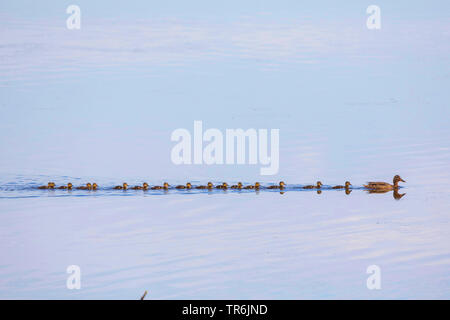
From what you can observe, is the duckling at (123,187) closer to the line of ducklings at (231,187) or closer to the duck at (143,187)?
the line of ducklings at (231,187)

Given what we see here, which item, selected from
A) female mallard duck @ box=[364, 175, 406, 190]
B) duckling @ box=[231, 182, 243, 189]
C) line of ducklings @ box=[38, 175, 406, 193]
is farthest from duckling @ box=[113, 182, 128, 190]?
female mallard duck @ box=[364, 175, 406, 190]

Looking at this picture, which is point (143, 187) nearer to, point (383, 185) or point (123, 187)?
point (123, 187)

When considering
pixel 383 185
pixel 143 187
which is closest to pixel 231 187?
pixel 143 187

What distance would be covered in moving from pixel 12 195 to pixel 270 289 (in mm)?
8838

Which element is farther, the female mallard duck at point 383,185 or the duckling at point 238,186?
the female mallard duck at point 383,185

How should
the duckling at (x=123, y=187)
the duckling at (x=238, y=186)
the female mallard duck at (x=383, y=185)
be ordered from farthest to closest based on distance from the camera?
the female mallard duck at (x=383, y=185), the duckling at (x=238, y=186), the duckling at (x=123, y=187)

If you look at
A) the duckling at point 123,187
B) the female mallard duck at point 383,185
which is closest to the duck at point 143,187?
the duckling at point 123,187

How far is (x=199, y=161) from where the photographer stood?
26.6 metres

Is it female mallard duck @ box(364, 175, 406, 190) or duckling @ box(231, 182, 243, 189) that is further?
female mallard duck @ box(364, 175, 406, 190)

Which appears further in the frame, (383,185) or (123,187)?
(383,185)

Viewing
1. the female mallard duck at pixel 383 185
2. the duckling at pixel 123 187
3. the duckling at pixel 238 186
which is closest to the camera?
the duckling at pixel 123 187

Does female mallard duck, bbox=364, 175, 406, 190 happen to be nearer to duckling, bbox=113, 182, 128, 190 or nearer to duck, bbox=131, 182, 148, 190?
duck, bbox=131, 182, 148, 190

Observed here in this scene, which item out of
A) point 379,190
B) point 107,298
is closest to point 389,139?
point 379,190

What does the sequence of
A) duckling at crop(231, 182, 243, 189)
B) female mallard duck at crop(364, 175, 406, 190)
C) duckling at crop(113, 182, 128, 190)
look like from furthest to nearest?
1. female mallard duck at crop(364, 175, 406, 190)
2. duckling at crop(231, 182, 243, 189)
3. duckling at crop(113, 182, 128, 190)
